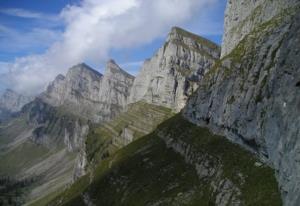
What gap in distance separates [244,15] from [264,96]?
97.4m

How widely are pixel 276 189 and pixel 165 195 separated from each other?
5215 cm

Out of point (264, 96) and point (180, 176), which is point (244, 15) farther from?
point (264, 96)

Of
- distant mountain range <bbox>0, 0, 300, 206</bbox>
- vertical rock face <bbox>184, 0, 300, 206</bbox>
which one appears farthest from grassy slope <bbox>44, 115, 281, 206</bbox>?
vertical rock face <bbox>184, 0, 300, 206</bbox>

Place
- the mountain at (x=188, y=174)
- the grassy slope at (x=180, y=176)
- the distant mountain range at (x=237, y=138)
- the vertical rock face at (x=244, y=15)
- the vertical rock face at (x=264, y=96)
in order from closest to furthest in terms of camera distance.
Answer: the vertical rock face at (x=264, y=96), the distant mountain range at (x=237, y=138), the grassy slope at (x=180, y=176), the mountain at (x=188, y=174), the vertical rock face at (x=244, y=15)

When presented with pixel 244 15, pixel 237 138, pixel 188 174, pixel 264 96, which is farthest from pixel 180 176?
pixel 244 15

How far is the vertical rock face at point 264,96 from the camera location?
6209 cm

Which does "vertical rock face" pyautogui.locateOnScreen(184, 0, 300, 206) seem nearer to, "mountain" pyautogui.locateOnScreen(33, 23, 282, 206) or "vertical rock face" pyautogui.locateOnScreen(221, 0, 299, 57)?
"vertical rock face" pyautogui.locateOnScreen(221, 0, 299, 57)

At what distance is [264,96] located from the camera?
86562 millimetres

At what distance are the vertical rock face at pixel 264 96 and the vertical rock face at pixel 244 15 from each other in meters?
0.43

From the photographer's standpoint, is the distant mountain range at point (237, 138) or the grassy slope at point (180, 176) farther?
the grassy slope at point (180, 176)

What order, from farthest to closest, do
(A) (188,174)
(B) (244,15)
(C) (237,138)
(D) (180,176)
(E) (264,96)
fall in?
(B) (244,15), (D) (180,176), (A) (188,174), (C) (237,138), (E) (264,96)

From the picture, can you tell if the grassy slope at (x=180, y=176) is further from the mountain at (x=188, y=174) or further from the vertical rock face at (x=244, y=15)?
the vertical rock face at (x=244, y=15)

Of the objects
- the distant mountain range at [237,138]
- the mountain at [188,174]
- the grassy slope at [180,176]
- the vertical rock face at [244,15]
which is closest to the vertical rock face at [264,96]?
the distant mountain range at [237,138]

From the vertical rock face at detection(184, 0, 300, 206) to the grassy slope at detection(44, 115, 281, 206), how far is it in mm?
3715
